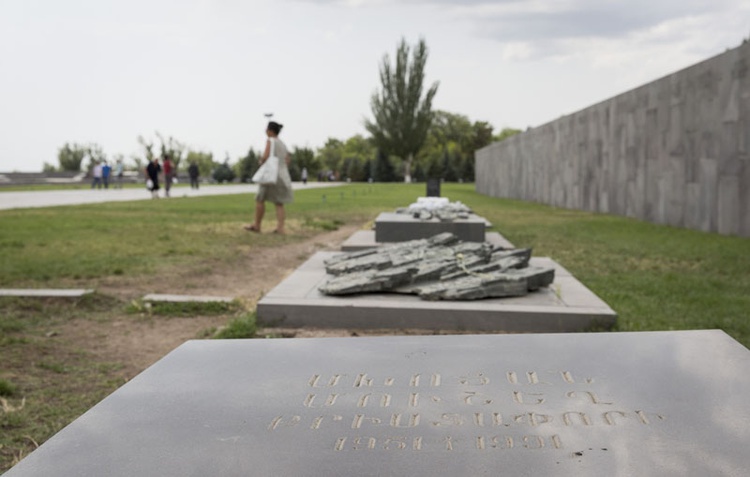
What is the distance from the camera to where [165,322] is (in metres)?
5.47

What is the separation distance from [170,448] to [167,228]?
11.3m

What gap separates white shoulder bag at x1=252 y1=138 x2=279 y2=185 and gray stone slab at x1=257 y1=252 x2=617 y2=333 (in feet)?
21.1

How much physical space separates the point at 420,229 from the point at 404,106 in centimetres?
6381

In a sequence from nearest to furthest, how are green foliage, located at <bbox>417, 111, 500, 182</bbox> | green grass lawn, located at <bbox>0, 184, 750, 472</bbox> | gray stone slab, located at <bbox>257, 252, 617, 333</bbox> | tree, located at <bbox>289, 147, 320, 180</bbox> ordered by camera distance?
1. green grass lawn, located at <bbox>0, 184, 750, 472</bbox>
2. gray stone slab, located at <bbox>257, 252, 617, 333</bbox>
3. tree, located at <bbox>289, 147, 320, 180</bbox>
4. green foliage, located at <bbox>417, 111, 500, 182</bbox>

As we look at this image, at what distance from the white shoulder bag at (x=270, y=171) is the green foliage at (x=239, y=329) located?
6574 mm

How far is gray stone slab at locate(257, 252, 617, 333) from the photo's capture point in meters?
4.63

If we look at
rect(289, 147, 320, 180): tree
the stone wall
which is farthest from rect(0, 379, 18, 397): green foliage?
rect(289, 147, 320, 180): tree

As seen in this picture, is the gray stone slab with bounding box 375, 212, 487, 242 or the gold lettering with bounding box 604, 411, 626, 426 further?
the gray stone slab with bounding box 375, 212, 487, 242

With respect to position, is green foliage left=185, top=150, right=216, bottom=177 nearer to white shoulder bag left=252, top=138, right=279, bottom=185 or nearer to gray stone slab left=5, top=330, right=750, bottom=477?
white shoulder bag left=252, top=138, right=279, bottom=185

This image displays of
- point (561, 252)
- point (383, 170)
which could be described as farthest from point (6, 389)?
point (383, 170)

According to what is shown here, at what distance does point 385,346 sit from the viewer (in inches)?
103

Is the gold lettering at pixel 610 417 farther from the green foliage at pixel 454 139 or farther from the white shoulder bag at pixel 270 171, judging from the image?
the green foliage at pixel 454 139

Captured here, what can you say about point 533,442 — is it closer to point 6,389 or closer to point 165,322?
point 6,389

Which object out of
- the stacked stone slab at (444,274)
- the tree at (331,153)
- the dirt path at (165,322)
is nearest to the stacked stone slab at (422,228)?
the dirt path at (165,322)
